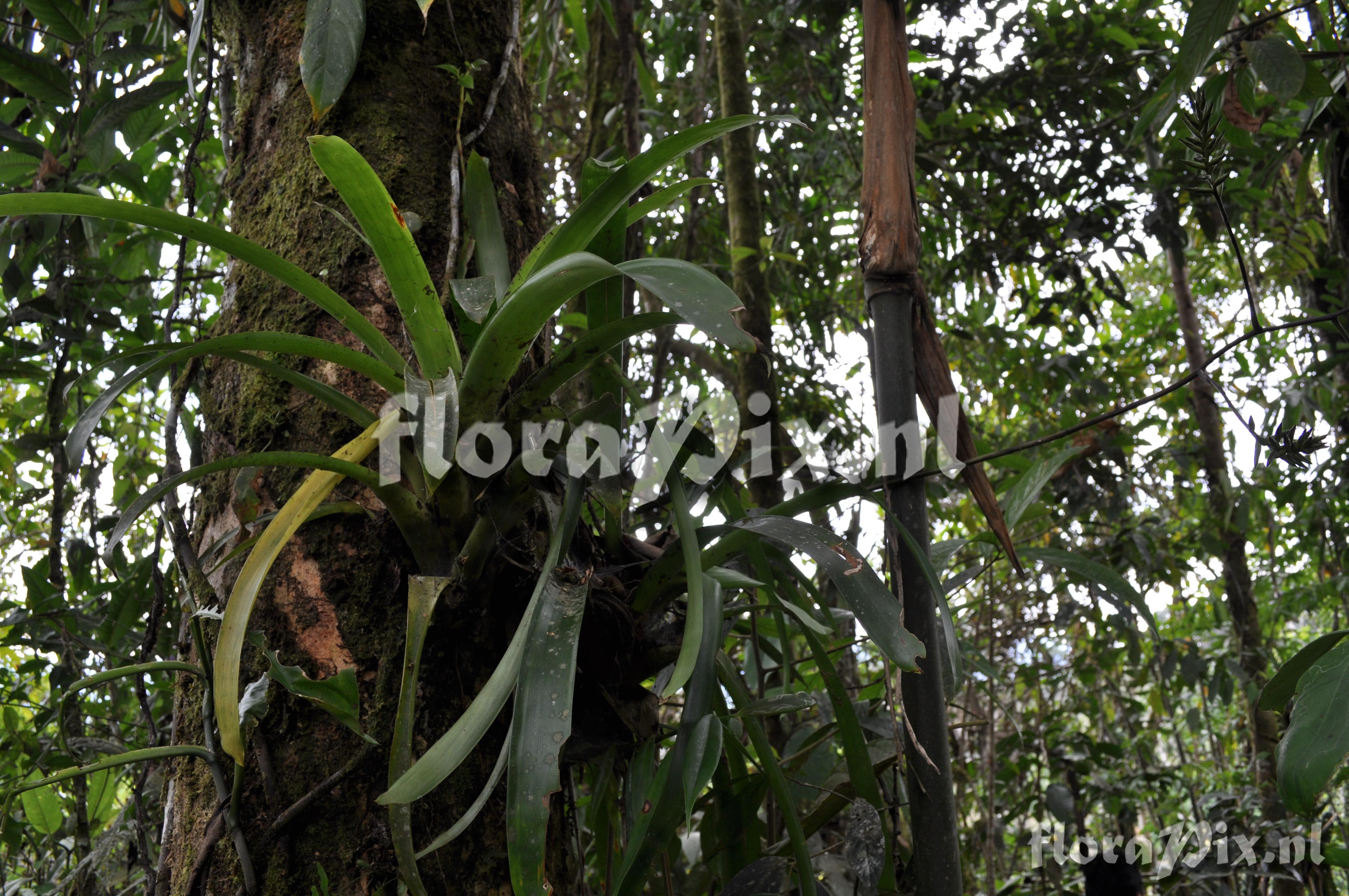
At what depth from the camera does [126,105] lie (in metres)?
1.14

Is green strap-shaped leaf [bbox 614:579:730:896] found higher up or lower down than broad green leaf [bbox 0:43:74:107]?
lower down

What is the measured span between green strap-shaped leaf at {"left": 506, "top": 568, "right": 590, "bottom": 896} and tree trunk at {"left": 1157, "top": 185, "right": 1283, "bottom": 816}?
1695 mm

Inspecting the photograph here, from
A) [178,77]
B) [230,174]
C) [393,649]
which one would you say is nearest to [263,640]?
[393,649]

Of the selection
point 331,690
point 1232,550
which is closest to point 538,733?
point 331,690

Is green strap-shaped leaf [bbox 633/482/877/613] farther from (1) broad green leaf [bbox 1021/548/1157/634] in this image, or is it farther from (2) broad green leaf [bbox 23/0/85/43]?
(2) broad green leaf [bbox 23/0/85/43]

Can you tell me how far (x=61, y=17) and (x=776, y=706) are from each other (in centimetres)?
131

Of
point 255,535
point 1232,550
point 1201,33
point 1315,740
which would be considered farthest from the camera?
point 1232,550

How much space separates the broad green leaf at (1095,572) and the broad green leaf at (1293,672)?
162 mm

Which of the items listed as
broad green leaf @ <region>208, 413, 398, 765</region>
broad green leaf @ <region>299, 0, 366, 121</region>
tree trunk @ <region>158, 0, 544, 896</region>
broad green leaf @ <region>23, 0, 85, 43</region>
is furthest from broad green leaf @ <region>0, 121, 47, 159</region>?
broad green leaf @ <region>208, 413, 398, 765</region>

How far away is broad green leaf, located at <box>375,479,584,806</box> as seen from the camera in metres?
0.48

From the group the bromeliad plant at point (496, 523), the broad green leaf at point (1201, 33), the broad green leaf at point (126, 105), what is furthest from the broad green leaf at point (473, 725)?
the broad green leaf at point (126, 105)

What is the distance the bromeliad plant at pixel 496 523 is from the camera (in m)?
0.51

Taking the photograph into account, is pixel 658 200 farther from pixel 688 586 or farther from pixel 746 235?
pixel 746 235

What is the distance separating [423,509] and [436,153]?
0.39 metres
